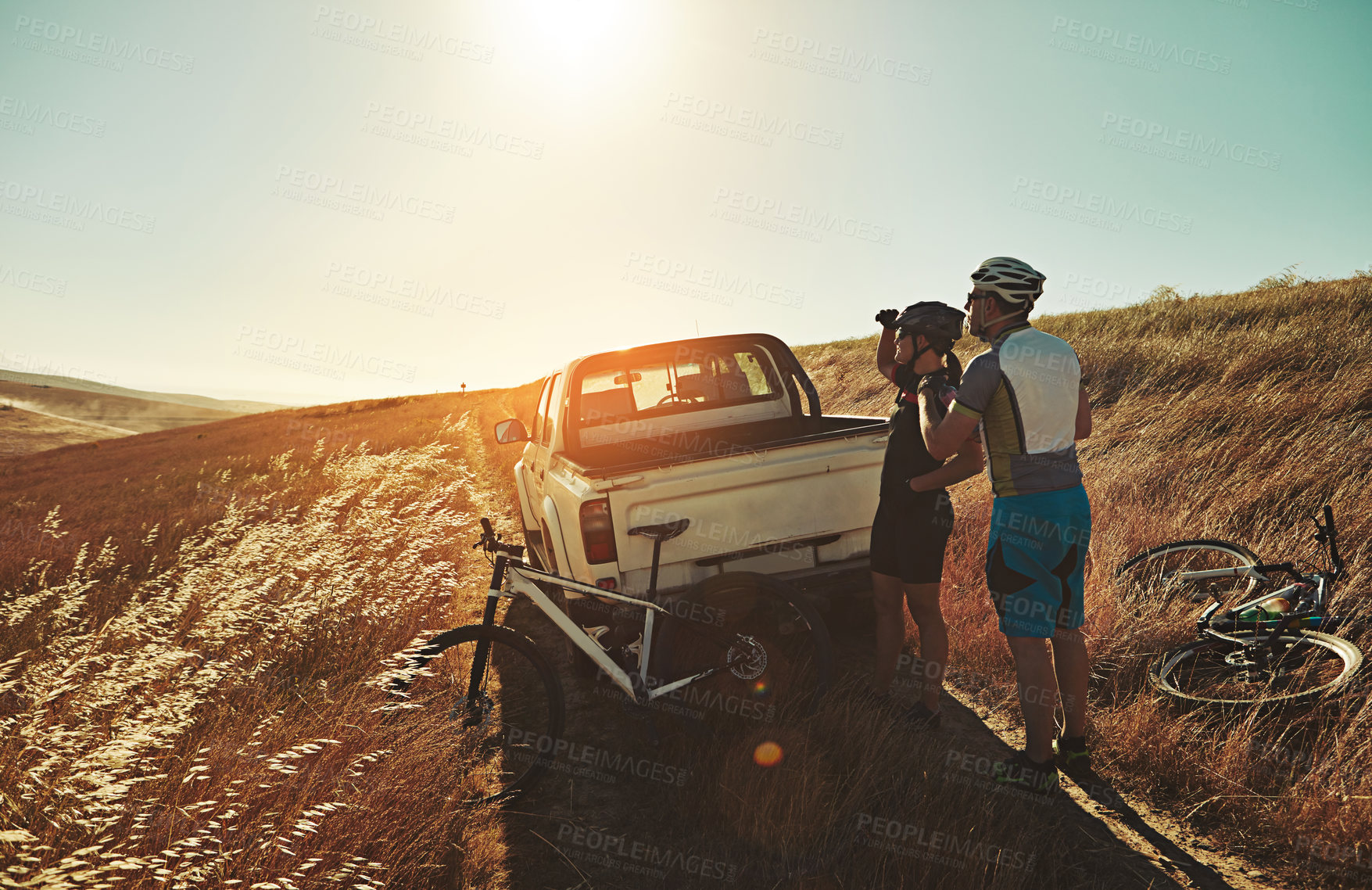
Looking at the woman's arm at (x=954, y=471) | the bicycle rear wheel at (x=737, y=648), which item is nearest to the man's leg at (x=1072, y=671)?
the woman's arm at (x=954, y=471)

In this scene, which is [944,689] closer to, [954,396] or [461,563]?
[954,396]

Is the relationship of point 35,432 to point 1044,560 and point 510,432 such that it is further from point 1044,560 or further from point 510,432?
point 1044,560

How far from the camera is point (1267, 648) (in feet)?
11.9

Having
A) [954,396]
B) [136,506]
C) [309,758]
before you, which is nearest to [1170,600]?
[954,396]

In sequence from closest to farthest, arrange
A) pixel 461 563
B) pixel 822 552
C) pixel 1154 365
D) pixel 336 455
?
pixel 822 552 → pixel 461 563 → pixel 1154 365 → pixel 336 455

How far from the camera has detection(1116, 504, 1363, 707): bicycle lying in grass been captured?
11.2 feet

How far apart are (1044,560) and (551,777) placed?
109 inches

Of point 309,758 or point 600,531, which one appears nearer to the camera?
point 309,758

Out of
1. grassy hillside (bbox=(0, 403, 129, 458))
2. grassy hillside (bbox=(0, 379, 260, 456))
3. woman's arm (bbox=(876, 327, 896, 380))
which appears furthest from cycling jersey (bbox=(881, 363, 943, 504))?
grassy hillside (bbox=(0, 379, 260, 456))

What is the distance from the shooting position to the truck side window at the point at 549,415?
17.3ft

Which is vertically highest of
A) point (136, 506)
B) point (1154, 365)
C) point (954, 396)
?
point (1154, 365)

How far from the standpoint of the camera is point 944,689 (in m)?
4.37

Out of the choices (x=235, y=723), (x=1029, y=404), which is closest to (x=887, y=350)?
(x=1029, y=404)

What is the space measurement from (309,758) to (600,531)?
1708 mm
